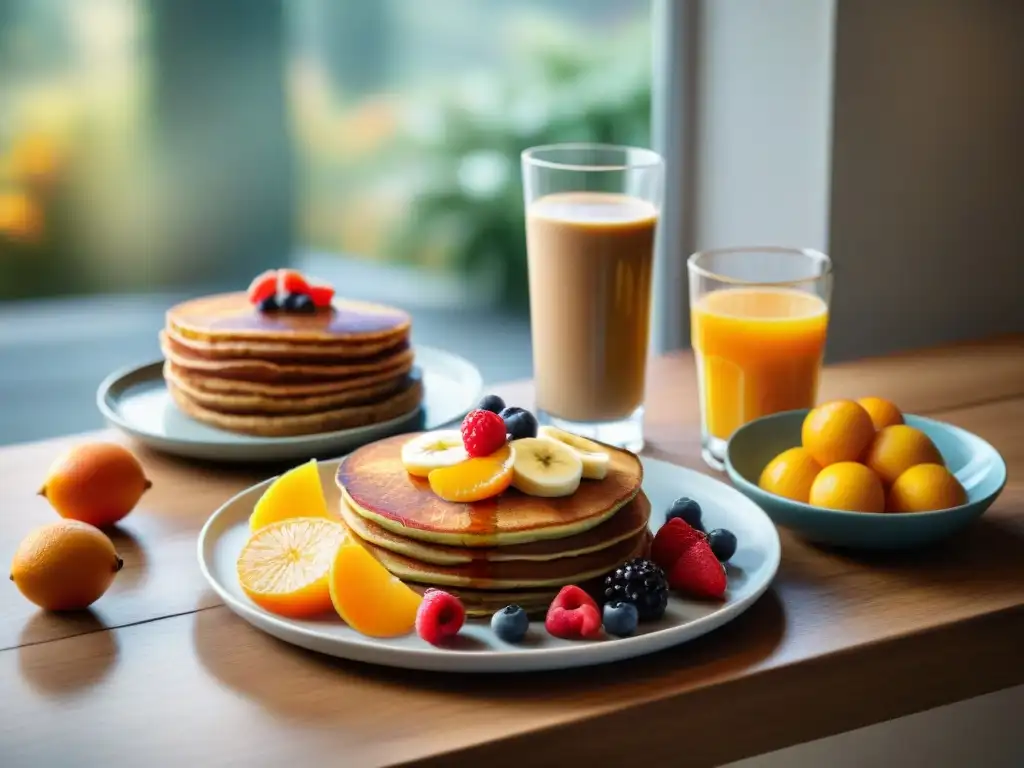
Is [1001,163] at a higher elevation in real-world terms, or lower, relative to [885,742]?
higher

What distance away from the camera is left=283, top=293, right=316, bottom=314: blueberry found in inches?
59.6

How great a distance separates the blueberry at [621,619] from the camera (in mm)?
954

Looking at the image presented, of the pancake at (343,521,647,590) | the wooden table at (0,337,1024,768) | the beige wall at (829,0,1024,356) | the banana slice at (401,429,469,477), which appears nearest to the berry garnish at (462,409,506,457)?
the banana slice at (401,429,469,477)

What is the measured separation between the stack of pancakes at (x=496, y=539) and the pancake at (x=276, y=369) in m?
0.38

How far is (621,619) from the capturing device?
→ 95 cm

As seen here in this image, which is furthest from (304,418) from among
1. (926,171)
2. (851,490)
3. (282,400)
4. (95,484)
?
(926,171)

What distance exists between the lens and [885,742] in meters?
1.39

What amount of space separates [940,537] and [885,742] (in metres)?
0.35

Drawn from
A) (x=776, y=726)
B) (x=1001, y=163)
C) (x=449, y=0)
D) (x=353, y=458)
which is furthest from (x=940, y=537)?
(x=449, y=0)

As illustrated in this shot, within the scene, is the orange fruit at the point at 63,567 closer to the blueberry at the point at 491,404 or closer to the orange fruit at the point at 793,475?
the blueberry at the point at 491,404

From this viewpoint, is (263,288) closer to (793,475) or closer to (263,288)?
(263,288)

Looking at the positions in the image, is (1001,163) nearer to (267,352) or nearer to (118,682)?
(267,352)

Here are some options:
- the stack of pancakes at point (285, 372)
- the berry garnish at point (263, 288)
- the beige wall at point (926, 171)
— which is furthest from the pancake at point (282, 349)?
the beige wall at point (926, 171)

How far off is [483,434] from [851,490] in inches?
13.7
